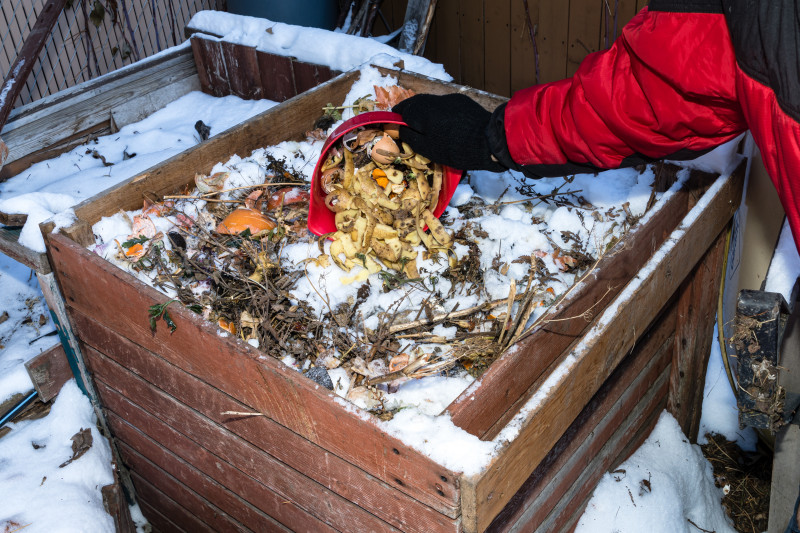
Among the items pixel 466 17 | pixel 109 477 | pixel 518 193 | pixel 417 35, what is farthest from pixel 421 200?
pixel 466 17

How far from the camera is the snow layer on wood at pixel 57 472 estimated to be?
2.28m

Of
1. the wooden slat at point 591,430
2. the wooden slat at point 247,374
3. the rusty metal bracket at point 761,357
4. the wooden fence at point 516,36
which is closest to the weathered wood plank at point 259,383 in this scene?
the wooden slat at point 247,374

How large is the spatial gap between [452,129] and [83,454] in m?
1.64

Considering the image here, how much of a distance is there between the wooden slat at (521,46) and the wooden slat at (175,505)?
3.41 meters

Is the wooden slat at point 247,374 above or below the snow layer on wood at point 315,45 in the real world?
below

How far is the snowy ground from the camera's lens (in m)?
Result: 2.29

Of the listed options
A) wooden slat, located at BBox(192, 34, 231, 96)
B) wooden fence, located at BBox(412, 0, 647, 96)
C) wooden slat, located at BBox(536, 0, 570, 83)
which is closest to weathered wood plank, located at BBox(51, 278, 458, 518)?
wooden slat, located at BBox(192, 34, 231, 96)

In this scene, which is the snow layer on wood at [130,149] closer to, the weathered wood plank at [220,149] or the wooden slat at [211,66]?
the wooden slat at [211,66]

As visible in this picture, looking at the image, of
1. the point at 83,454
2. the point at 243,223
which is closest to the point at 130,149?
the point at 243,223

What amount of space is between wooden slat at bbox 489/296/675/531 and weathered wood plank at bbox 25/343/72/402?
164cm

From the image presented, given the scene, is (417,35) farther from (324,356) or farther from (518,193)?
(324,356)

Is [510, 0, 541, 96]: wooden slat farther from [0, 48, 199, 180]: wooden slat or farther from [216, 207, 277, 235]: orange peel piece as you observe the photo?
[216, 207, 277, 235]: orange peel piece

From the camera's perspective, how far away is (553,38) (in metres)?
4.43

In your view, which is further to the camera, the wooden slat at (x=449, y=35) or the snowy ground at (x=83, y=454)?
the wooden slat at (x=449, y=35)
